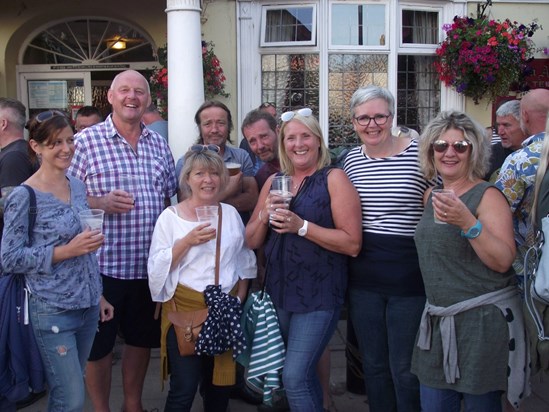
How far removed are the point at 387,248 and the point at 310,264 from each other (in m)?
0.40

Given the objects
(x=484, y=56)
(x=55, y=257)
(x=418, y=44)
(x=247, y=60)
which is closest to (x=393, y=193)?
(x=55, y=257)

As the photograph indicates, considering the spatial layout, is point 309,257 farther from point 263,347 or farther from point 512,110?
point 512,110

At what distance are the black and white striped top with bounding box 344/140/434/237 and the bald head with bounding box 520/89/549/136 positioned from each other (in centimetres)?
114

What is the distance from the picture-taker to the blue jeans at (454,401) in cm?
270

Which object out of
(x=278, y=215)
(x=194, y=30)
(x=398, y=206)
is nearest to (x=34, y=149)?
(x=278, y=215)

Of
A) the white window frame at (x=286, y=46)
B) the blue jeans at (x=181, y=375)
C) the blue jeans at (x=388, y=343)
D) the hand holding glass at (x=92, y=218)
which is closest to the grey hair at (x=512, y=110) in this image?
the blue jeans at (x=388, y=343)

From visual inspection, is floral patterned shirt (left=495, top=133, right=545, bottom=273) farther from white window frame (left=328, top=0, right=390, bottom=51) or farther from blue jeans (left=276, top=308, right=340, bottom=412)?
white window frame (left=328, top=0, right=390, bottom=51)

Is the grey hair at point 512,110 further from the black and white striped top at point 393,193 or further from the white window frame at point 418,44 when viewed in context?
the white window frame at point 418,44

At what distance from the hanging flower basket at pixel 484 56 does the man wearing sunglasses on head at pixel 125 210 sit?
5.07 metres

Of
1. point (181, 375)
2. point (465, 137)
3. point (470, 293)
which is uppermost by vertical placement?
point (465, 137)

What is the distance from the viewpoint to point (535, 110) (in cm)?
376

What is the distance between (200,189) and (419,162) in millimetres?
1148

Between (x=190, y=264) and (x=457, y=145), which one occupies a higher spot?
(x=457, y=145)

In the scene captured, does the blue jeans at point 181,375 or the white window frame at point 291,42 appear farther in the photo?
the white window frame at point 291,42
